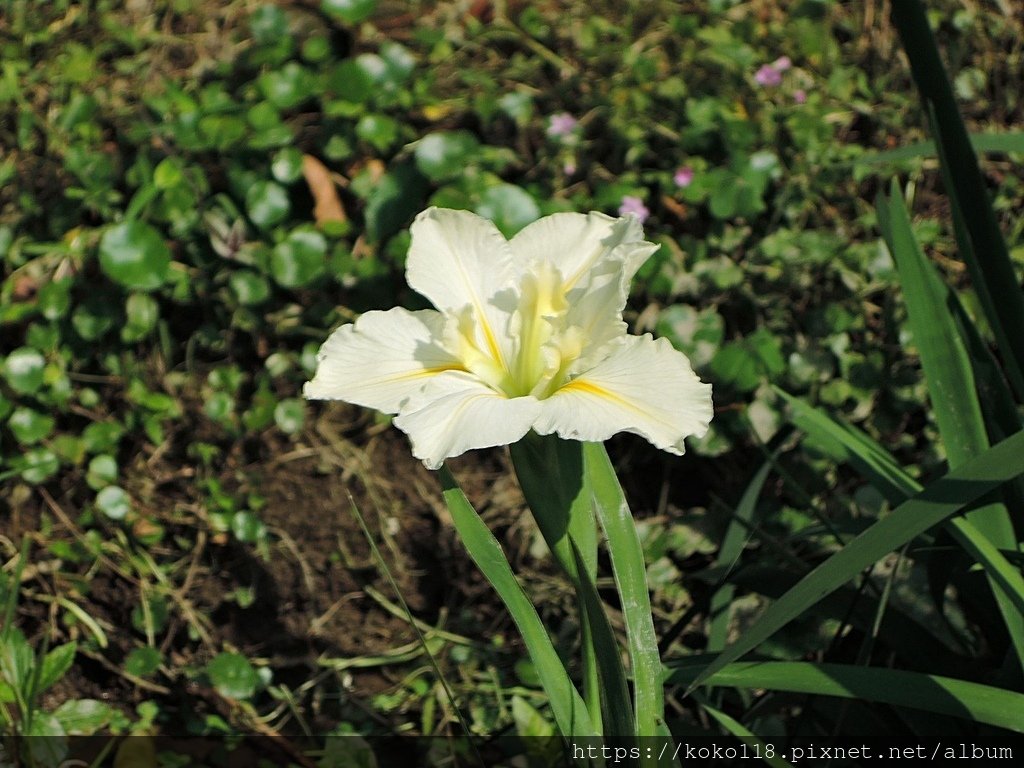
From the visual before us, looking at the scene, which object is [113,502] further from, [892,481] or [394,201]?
[892,481]

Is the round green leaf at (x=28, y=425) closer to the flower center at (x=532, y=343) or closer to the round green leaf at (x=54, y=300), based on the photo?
the round green leaf at (x=54, y=300)

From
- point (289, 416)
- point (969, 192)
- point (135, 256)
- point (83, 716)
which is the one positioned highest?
point (969, 192)

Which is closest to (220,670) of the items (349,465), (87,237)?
(349,465)

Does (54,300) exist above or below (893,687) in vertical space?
below

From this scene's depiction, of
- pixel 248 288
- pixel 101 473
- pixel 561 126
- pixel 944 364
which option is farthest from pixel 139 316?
pixel 944 364

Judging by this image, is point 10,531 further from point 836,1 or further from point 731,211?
point 836,1

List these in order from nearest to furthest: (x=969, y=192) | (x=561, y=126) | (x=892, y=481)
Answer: (x=969, y=192) → (x=892, y=481) → (x=561, y=126)
